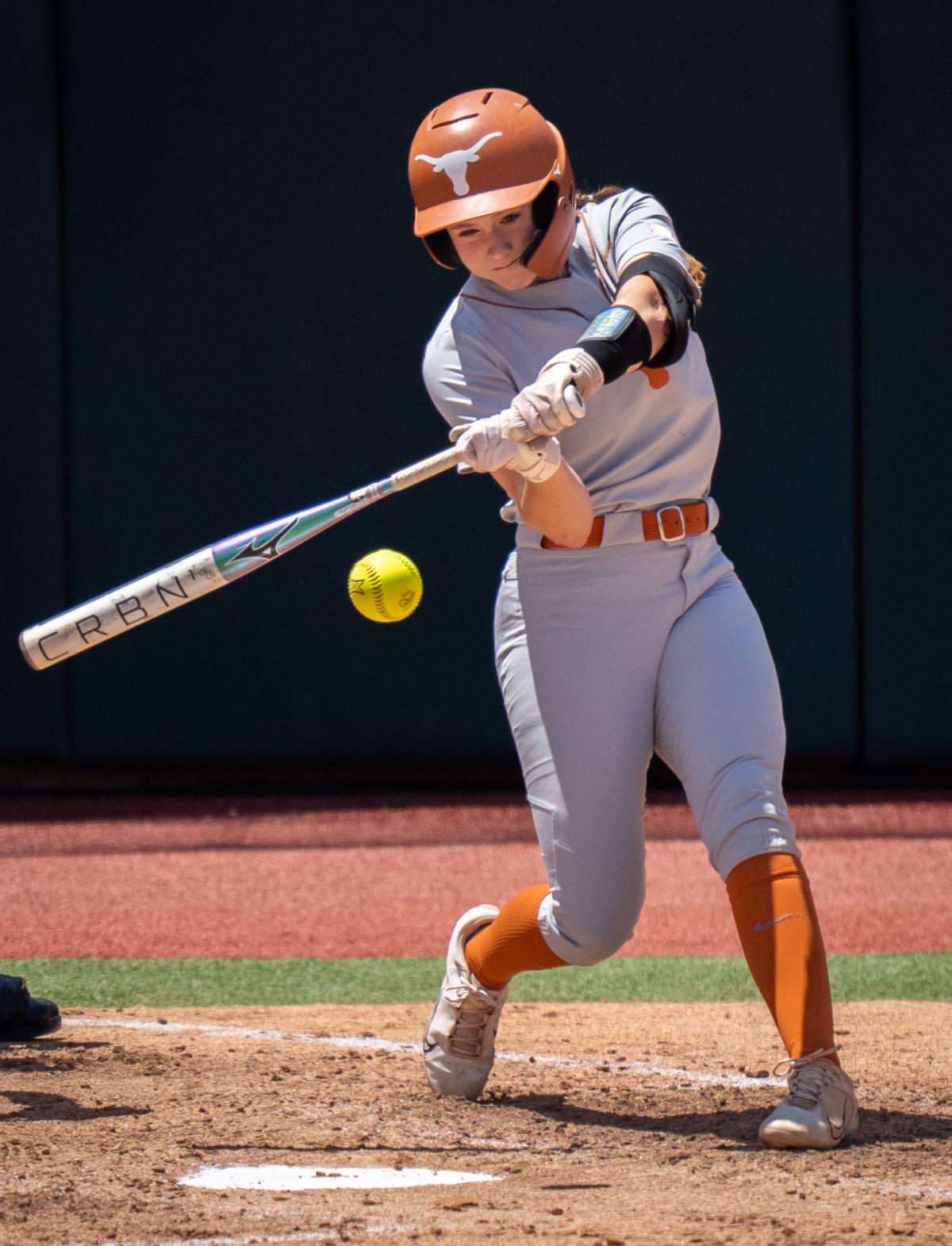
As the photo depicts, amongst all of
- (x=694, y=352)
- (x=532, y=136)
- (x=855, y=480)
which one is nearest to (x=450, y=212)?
(x=532, y=136)

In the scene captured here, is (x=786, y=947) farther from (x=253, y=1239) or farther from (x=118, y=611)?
(x=118, y=611)

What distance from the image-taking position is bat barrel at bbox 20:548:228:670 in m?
3.09

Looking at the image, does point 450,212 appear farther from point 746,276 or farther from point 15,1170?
point 746,276

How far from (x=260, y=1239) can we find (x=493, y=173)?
67.1 inches

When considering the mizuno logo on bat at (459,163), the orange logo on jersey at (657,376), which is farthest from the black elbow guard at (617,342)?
the mizuno logo on bat at (459,163)

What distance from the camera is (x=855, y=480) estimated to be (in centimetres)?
768

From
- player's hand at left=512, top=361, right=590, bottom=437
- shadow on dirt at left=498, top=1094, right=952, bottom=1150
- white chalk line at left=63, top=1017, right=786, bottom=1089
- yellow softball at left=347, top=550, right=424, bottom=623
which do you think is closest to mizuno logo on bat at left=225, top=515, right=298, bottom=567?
yellow softball at left=347, top=550, right=424, bottom=623

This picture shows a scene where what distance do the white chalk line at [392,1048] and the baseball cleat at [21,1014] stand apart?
0.21 metres

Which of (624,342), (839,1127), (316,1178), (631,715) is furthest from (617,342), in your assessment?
(316,1178)

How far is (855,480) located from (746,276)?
1.01 metres

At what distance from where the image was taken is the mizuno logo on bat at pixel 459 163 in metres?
2.94

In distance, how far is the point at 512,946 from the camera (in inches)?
128

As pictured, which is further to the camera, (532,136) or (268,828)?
(268,828)

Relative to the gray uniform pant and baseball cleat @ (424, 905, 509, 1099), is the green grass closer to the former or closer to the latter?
baseball cleat @ (424, 905, 509, 1099)
